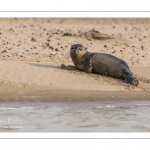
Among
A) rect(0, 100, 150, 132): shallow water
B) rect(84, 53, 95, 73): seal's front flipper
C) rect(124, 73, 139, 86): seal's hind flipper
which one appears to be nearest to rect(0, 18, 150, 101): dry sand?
rect(124, 73, 139, 86): seal's hind flipper

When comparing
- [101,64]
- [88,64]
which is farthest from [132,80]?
[88,64]

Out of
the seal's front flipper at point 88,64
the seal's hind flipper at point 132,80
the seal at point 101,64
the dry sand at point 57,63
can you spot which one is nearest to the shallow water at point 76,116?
the dry sand at point 57,63

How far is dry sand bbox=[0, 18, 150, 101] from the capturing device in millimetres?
8969

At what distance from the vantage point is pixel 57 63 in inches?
420

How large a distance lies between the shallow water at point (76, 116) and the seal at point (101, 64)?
889 mm

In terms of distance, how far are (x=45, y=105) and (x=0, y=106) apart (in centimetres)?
75

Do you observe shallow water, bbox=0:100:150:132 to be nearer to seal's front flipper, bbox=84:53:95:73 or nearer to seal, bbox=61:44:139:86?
seal, bbox=61:44:139:86

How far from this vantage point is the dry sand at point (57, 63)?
897cm

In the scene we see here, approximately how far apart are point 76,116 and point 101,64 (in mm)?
2283

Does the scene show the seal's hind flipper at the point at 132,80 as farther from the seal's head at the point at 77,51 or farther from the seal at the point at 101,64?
the seal's head at the point at 77,51

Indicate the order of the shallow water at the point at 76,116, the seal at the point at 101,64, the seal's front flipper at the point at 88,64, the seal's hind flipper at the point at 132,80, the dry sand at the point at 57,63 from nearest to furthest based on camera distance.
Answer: the shallow water at the point at 76,116 < the dry sand at the point at 57,63 < the seal's hind flipper at the point at 132,80 < the seal at the point at 101,64 < the seal's front flipper at the point at 88,64

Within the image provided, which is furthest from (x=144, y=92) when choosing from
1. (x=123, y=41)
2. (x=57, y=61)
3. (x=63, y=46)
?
(x=123, y=41)

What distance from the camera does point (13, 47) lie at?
38.6 ft

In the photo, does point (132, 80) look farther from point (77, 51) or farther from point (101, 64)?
point (77, 51)
